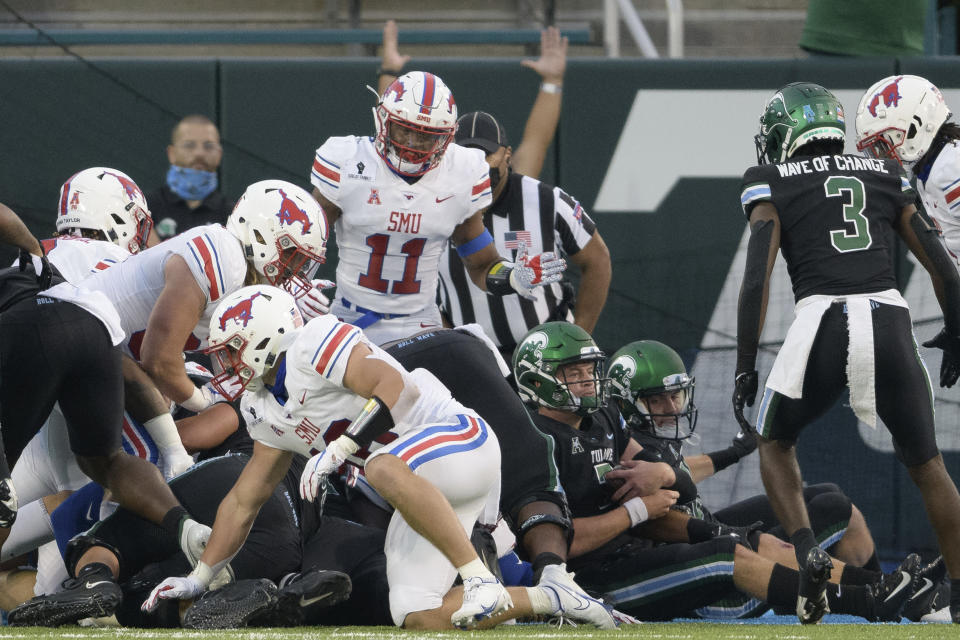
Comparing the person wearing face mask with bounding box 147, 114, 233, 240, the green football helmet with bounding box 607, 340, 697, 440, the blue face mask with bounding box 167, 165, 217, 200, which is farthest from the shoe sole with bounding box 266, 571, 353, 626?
the blue face mask with bounding box 167, 165, 217, 200

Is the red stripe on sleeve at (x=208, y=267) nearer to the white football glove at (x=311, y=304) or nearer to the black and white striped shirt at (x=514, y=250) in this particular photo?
the white football glove at (x=311, y=304)

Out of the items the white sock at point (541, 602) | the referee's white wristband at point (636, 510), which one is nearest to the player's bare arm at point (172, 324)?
the white sock at point (541, 602)

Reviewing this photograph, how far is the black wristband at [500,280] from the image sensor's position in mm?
5402

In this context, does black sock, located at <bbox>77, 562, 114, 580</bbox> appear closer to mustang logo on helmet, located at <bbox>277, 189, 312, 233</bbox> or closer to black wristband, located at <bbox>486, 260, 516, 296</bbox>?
mustang logo on helmet, located at <bbox>277, 189, 312, 233</bbox>

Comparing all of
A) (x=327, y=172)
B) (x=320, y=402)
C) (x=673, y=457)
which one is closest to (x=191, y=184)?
(x=327, y=172)

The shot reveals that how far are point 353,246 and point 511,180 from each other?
1.06m

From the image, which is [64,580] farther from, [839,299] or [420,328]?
[839,299]

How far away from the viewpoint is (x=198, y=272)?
4641 mm

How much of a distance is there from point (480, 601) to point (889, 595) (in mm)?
1523

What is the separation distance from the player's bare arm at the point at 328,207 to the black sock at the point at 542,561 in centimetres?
170

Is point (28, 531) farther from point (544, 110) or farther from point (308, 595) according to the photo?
point (544, 110)

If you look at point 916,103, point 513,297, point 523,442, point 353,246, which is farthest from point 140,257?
point 916,103

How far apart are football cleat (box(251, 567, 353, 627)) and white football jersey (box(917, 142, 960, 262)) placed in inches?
108

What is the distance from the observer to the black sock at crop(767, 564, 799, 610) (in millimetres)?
4414
